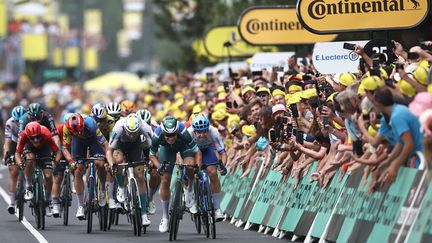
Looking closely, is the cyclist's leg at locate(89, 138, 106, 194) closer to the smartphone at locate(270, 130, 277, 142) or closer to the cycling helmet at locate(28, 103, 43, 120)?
the cycling helmet at locate(28, 103, 43, 120)

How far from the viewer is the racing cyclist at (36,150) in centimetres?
2248

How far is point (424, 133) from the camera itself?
14547 millimetres

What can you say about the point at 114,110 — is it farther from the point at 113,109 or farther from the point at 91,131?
the point at 91,131

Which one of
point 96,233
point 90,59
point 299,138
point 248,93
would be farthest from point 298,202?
point 90,59

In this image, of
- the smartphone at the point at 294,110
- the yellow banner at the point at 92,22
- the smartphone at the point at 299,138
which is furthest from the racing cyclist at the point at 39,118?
the yellow banner at the point at 92,22

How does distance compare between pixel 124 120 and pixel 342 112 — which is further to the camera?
pixel 124 120

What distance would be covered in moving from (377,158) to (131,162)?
18.9 feet

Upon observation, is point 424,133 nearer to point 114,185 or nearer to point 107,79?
point 114,185

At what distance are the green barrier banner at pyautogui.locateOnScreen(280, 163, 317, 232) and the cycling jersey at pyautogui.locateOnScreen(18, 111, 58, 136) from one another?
468cm

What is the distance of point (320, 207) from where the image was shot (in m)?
18.4

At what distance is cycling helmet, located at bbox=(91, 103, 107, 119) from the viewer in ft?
72.5

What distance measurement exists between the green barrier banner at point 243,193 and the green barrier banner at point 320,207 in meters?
3.61

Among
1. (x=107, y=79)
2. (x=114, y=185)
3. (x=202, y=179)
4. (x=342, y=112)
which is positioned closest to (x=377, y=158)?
(x=342, y=112)

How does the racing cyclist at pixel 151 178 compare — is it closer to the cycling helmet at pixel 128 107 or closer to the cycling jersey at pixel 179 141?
the cycling helmet at pixel 128 107
